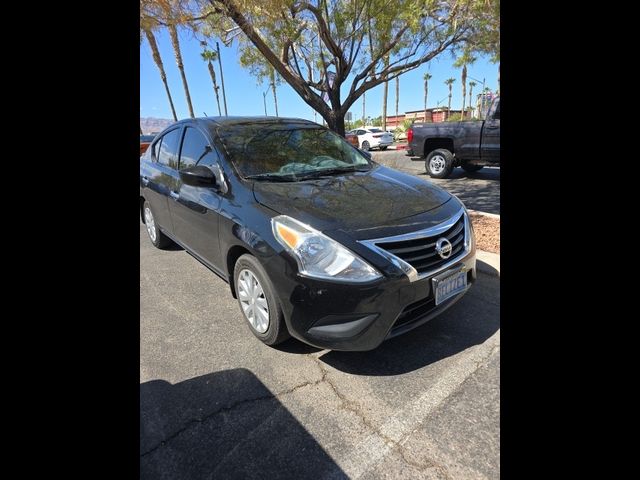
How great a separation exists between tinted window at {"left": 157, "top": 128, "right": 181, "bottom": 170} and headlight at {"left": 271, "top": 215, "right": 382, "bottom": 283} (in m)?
2.17

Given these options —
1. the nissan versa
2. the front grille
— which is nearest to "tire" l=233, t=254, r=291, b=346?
the nissan versa

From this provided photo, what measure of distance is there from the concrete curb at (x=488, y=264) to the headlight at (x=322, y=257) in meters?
2.11

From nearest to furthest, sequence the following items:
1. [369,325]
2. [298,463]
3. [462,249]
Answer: [298,463] → [369,325] → [462,249]

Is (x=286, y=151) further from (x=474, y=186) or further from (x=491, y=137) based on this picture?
(x=491, y=137)

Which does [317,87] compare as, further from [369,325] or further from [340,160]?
[369,325]

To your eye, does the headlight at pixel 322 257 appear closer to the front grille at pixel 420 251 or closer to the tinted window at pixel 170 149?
the front grille at pixel 420 251

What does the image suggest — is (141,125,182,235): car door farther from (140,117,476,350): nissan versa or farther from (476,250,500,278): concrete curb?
(476,250,500,278): concrete curb

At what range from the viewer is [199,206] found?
3.01 m

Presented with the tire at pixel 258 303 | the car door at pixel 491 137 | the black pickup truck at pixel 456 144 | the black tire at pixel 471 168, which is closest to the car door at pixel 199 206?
the tire at pixel 258 303

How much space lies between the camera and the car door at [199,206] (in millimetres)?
2812
